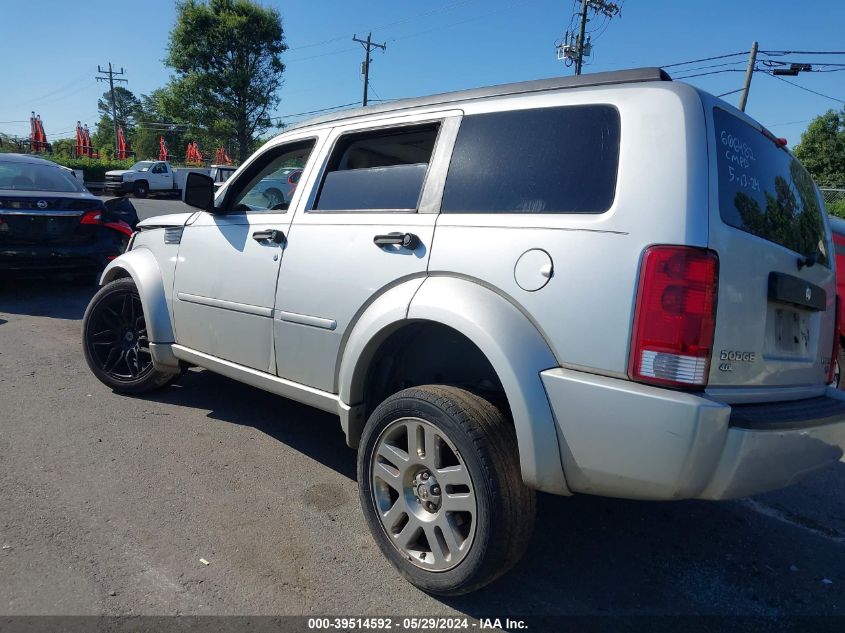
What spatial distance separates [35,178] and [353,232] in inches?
262

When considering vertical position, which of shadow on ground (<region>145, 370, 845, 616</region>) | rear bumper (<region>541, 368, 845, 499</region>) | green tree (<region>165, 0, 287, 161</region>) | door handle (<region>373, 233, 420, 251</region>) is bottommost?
shadow on ground (<region>145, 370, 845, 616</region>)

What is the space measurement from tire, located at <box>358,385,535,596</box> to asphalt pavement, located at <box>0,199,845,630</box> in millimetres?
186

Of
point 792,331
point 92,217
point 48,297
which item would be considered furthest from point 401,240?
point 48,297

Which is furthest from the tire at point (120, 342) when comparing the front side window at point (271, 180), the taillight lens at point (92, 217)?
A: the taillight lens at point (92, 217)

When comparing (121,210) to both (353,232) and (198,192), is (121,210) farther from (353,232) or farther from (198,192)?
(353,232)

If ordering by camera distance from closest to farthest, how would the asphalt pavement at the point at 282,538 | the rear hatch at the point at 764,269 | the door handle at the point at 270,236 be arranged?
the rear hatch at the point at 764,269 < the asphalt pavement at the point at 282,538 < the door handle at the point at 270,236

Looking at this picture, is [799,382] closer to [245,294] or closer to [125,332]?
[245,294]

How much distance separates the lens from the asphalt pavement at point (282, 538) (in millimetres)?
2486

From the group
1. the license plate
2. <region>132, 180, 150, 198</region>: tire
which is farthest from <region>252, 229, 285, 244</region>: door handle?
<region>132, 180, 150, 198</region>: tire

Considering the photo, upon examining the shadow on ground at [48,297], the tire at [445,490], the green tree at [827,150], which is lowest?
the shadow on ground at [48,297]

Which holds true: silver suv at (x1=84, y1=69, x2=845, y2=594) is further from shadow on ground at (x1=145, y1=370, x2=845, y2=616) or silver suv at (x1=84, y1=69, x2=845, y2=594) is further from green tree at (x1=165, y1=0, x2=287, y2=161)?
green tree at (x1=165, y1=0, x2=287, y2=161)

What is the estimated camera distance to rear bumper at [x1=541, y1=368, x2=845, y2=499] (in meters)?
1.97

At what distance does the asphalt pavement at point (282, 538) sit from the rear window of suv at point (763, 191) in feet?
4.83

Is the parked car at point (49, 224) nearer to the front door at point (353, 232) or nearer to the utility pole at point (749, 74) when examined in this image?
the front door at point (353, 232)
